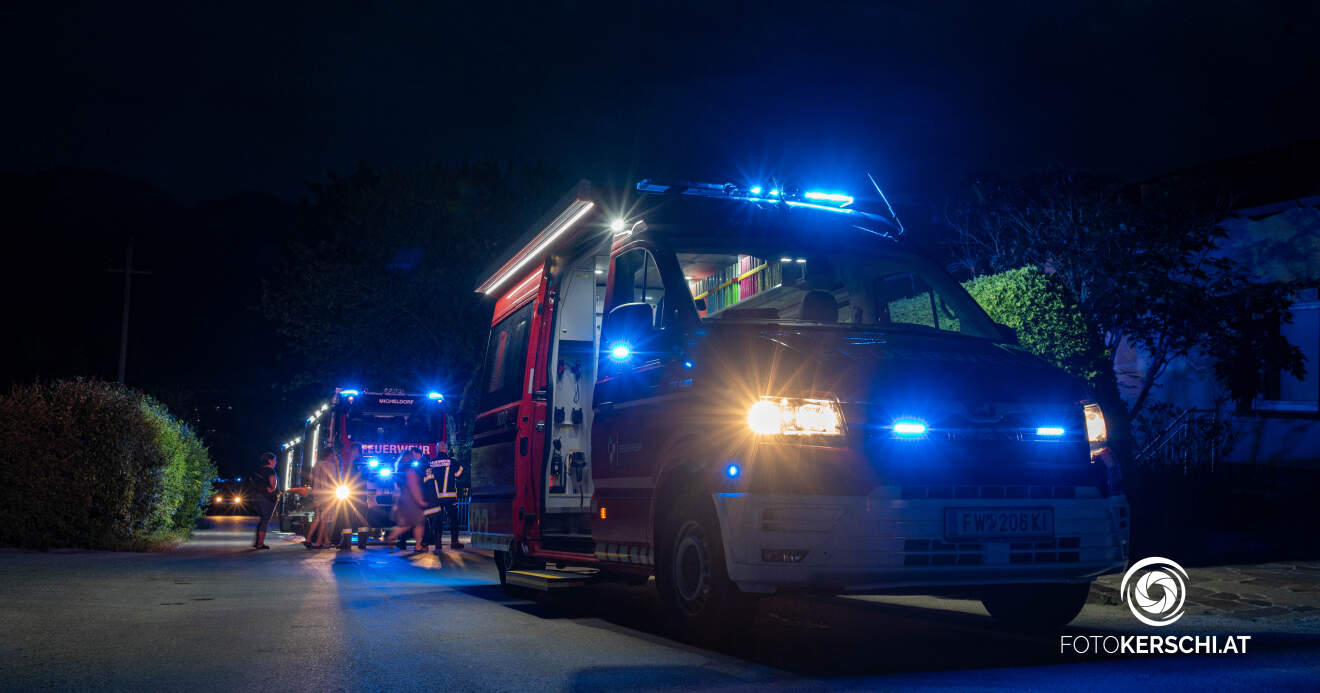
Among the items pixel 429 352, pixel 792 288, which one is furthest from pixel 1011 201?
pixel 429 352

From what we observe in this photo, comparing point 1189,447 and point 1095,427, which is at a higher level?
point 1189,447

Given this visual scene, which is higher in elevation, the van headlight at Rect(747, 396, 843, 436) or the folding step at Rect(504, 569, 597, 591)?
the van headlight at Rect(747, 396, 843, 436)

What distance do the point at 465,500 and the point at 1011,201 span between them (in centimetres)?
1697

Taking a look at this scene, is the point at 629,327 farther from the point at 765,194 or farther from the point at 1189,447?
the point at 1189,447

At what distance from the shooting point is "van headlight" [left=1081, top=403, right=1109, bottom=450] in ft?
21.0

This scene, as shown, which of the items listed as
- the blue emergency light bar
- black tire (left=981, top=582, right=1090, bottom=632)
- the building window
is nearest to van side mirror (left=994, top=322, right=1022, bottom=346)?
the blue emergency light bar

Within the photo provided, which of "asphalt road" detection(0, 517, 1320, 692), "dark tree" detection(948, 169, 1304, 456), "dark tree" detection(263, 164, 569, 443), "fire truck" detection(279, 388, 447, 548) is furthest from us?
"dark tree" detection(263, 164, 569, 443)

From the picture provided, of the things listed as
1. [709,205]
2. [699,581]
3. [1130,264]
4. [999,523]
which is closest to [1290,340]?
[1130,264]

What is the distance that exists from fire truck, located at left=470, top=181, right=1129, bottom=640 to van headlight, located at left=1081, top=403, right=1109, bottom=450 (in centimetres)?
1

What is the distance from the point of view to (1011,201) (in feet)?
53.7

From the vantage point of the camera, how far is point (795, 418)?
6031mm

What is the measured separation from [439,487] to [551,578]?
41.0ft

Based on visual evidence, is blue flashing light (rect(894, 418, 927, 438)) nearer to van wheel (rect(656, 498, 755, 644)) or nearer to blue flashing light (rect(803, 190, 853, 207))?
van wheel (rect(656, 498, 755, 644))

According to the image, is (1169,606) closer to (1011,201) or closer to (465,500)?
(1011,201)
